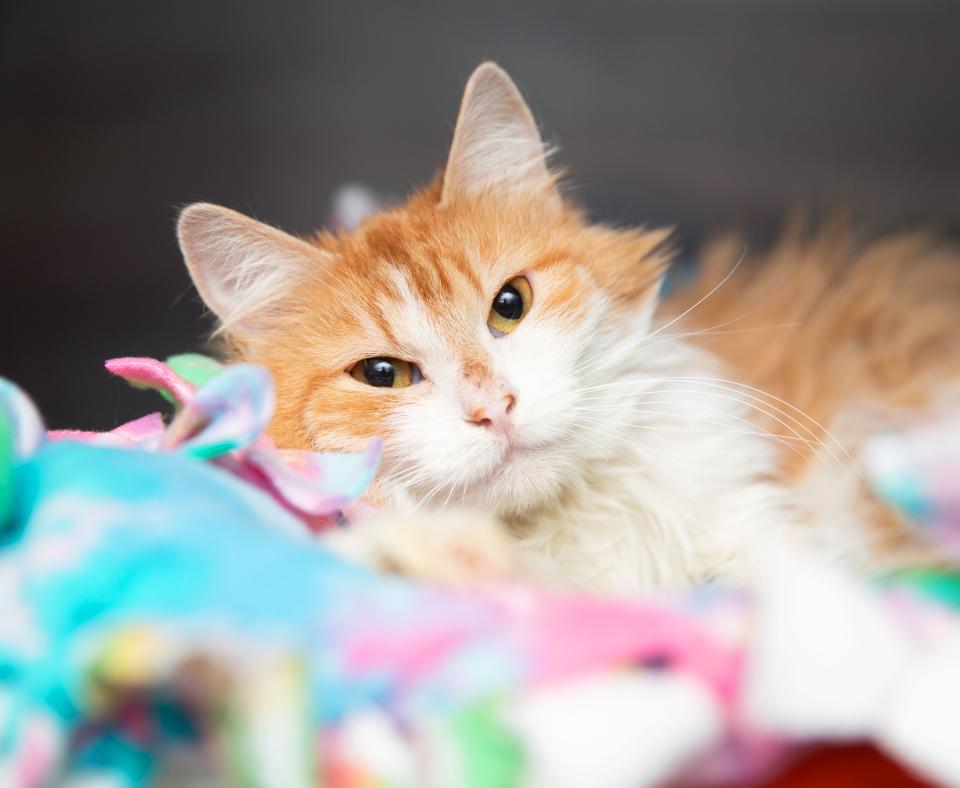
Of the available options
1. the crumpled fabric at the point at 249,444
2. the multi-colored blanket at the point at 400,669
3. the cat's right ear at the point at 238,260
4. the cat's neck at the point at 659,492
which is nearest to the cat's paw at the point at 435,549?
the multi-colored blanket at the point at 400,669

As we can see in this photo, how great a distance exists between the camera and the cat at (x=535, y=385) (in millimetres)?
1252

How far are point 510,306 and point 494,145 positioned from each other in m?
0.35

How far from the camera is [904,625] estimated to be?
0.76 meters

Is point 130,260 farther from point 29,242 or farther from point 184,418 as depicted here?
point 184,418

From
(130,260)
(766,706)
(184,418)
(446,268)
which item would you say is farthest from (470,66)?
(766,706)

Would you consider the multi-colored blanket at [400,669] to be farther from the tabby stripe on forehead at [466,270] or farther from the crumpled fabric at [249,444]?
the tabby stripe on forehead at [466,270]

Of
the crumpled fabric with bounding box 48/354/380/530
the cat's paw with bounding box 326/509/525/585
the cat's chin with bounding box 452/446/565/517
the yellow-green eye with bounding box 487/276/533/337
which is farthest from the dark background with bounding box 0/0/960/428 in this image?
the cat's paw with bounding box 326/509/525/585

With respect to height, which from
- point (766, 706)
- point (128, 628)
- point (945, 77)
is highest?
point (945, 77)

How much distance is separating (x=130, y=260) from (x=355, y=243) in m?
1.36

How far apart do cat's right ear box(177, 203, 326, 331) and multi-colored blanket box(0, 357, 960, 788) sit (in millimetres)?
656

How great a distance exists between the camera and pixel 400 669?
733 mm

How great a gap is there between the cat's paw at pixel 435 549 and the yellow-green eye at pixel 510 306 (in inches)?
19.2

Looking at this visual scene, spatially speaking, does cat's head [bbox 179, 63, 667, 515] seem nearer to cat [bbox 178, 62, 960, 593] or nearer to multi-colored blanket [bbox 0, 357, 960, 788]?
cat [bbox 178, 62, 960, 593]

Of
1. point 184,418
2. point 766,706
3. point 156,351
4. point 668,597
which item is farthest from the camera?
point 156,351
